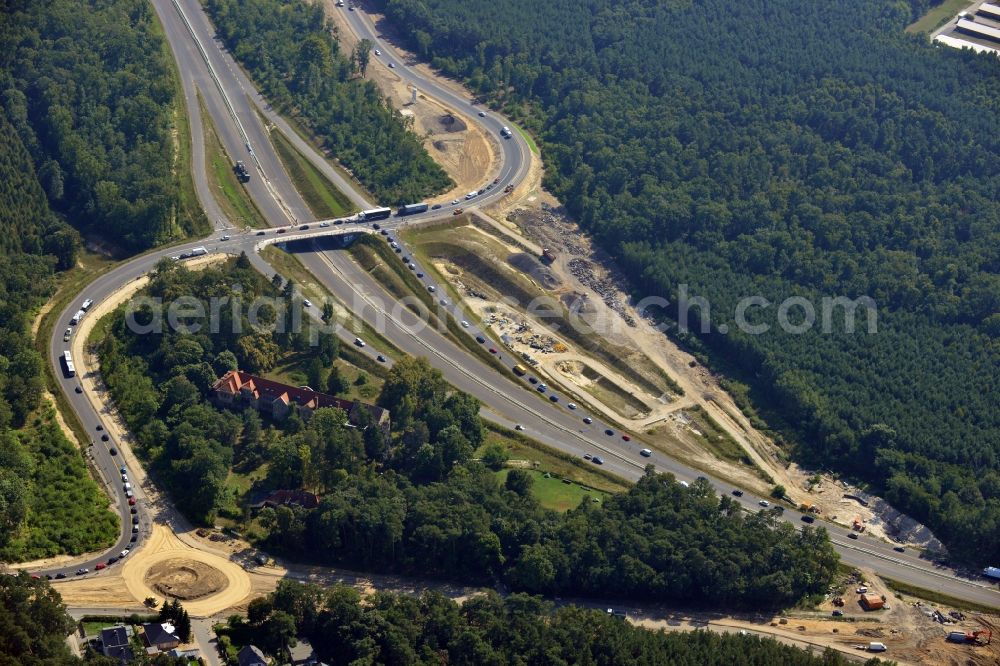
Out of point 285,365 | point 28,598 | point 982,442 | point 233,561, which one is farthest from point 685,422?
point 28,598

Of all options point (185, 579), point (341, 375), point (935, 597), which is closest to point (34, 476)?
point (185, 579)

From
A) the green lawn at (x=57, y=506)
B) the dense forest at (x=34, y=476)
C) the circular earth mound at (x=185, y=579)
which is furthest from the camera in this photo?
the green lawn at (x=57, y=506)

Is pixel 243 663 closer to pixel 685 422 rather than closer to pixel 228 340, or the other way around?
pixel 228 340

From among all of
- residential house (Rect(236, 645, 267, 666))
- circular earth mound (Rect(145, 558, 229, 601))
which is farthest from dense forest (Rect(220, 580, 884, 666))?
circular earth mound (Rect(145, 558, 229, 601))

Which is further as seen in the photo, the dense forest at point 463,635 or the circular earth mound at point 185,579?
the circular earth mound at point 185,579

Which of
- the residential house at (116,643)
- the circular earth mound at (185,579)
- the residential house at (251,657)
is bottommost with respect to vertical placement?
the residential house at (116,643)

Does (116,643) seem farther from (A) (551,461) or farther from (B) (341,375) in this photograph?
(A) (551,461)

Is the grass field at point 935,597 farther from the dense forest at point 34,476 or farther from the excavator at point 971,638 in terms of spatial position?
the dense forest at point 34,476

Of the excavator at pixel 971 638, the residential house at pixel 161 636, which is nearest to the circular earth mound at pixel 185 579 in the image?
the residential house at pixel 161 636
